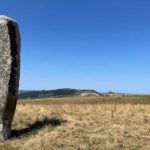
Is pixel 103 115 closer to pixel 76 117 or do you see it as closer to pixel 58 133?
pixel 76 117

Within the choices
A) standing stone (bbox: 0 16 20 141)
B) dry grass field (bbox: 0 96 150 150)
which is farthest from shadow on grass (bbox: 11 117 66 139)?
standing stone (bbox: 0 16 20 141)

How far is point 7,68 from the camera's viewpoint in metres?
15.2

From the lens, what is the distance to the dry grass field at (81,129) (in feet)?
44.5

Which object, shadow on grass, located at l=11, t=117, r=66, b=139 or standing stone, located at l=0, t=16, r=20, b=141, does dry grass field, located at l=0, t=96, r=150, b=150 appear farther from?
standing stone, located at l=0, t=16, r=20, b=141

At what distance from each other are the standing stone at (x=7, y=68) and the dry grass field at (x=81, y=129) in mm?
979

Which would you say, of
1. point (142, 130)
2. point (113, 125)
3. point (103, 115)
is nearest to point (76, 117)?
point (103, 115)

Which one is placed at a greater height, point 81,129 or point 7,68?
point 7,68

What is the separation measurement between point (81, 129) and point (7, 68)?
388cm

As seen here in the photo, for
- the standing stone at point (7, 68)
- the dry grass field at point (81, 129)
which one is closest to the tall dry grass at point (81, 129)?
the dry grass field at point (81, 129)

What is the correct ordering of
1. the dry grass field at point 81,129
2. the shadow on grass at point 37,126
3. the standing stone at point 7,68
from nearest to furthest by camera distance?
1. the dry grass field at point 81,129
2. the standing stone at point 7,68
3. the shadow on grass at point 37,126

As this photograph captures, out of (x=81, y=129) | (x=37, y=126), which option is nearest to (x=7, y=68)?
(x=37, y=126)

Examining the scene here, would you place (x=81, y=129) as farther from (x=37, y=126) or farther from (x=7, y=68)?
(x=7, y=68)

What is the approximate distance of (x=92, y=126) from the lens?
54.0 feet

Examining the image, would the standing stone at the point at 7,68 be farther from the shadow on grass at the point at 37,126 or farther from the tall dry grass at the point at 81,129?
the tall dry grass at the point at 81,129
